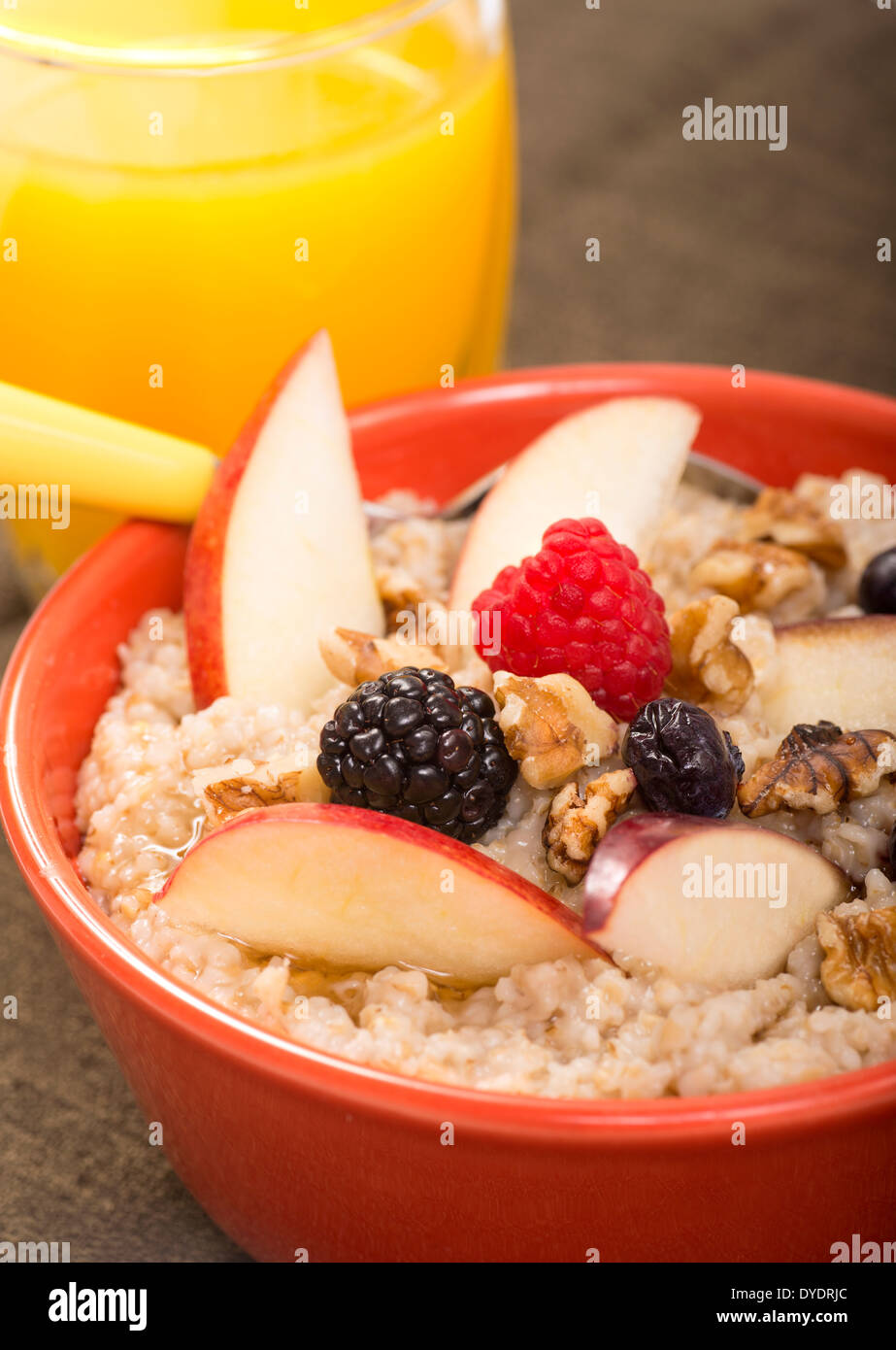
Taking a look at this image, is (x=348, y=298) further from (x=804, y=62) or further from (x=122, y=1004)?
(x=804, y=62)

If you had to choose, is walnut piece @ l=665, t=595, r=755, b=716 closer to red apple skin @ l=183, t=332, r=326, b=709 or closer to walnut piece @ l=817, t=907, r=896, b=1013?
walnut piece @ l=817, t=907, r=896, b=1013

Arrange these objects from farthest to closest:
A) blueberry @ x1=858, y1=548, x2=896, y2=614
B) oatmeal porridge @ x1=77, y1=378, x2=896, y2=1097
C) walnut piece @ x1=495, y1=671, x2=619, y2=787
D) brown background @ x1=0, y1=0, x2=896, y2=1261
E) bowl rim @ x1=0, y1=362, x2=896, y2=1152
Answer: brown background @ x1=0, y1=0, x2=896, y2=1261 < blueberry @ x1=858, y1=548, x2=896, y2=614 < walnut piece @ x1=495, y1=671, x2=619, y2=787 < oatmeal porridge @ x1=77, y1=378, x2=896, y2=1097 < bowl rim @ x1=0, y1=362, x2=896, y2=1152

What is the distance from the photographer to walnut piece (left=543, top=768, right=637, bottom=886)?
104 centimetres

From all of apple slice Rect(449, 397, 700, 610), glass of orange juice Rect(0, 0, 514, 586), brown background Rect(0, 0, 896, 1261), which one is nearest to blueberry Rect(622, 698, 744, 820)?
apple slice Rect(449, 397, 700, 610)

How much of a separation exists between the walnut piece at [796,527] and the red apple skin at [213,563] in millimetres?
456

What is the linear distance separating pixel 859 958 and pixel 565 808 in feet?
0.75

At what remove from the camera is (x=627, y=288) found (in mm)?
2209

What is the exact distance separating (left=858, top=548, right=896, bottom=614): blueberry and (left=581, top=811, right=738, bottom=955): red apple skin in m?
0.37

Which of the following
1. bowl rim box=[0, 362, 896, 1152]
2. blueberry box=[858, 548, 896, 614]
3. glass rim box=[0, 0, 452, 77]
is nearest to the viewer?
bowl rim box=[0, 362, 896, 1152]

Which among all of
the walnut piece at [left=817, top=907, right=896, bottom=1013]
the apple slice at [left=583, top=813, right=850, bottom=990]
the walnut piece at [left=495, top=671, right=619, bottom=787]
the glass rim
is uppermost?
the glass rim

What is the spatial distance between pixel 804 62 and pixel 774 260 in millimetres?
566

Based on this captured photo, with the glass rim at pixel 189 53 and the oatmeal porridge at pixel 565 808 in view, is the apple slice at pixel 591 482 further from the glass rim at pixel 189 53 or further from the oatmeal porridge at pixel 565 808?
the glass rim at pixel 189 53

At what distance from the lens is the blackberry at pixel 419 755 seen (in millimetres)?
1025

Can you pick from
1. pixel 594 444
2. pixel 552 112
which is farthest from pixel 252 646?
pixel 552 112
